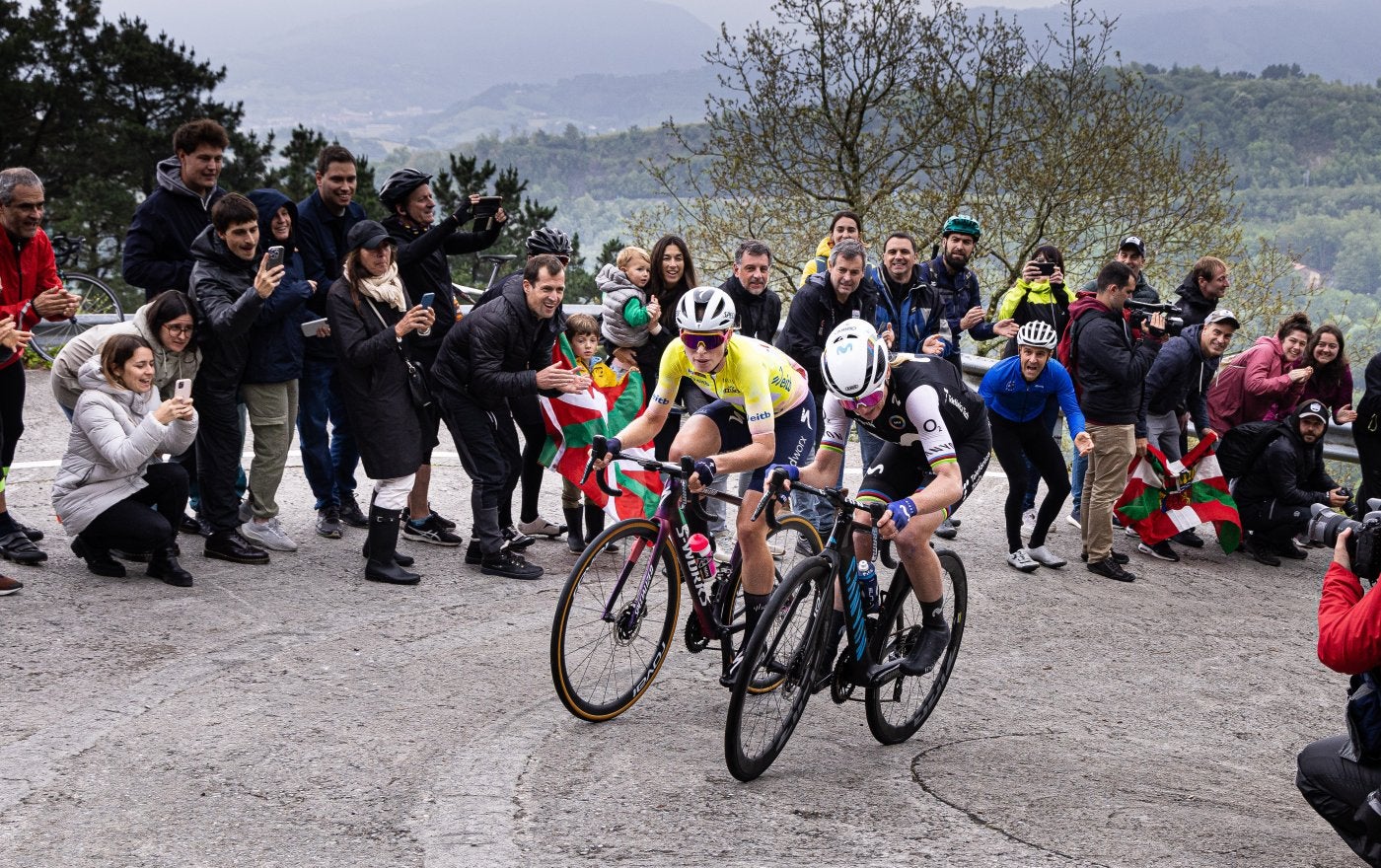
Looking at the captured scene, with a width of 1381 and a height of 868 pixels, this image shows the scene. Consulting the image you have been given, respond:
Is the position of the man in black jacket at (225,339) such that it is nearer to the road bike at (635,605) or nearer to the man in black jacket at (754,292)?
the road bike at (635,605)

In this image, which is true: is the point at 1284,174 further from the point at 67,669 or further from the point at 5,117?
the point at 67,669

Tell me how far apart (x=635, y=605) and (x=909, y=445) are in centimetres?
159

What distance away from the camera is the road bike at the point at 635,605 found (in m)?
5.59

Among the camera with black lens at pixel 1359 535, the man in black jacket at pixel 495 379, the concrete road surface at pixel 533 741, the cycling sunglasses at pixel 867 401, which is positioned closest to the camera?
the camera with black lens at pixel 1359 535

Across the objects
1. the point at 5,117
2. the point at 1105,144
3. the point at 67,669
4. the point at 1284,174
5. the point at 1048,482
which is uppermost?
the point at 1284,174

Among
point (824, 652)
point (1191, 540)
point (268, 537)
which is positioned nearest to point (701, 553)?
point (824, 652)

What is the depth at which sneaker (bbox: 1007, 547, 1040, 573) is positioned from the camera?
355 inches

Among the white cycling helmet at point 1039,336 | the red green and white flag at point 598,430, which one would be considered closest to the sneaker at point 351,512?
the red green and white flag at point 598,430

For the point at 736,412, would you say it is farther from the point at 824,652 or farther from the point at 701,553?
the point at 824,652

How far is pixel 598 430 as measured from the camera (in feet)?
27.6

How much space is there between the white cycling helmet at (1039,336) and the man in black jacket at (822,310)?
1.09 meters

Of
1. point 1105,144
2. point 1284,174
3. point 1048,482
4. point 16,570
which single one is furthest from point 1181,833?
point 1284,174

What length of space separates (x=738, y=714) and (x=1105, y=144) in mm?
20268

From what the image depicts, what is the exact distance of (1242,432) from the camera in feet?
32.9
